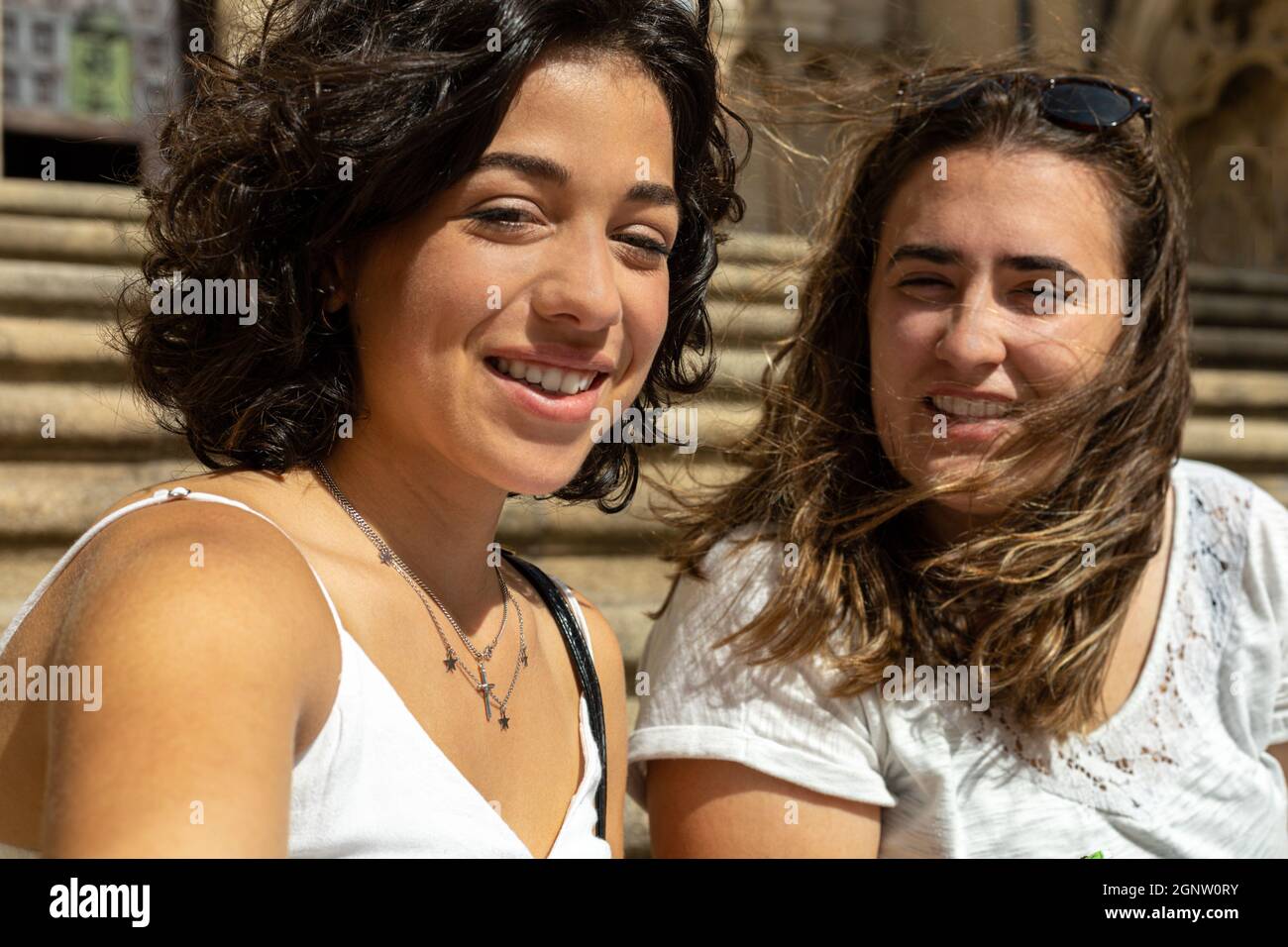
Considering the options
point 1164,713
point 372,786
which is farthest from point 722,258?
point 372,786

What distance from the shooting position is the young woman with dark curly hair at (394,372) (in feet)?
4.31

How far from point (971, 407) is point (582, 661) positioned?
2.38 feet

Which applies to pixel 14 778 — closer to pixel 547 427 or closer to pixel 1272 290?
pixel 547 427

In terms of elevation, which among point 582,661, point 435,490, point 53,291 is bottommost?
point 582,661

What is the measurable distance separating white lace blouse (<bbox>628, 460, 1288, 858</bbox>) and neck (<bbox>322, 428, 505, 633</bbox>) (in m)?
0.48

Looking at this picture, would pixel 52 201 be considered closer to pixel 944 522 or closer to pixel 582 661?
pixel 582 661

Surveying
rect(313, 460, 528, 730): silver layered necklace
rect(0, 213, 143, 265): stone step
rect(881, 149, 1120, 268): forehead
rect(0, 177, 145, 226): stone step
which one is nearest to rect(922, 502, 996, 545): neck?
rect(881, 149, 1120, 268): forehead

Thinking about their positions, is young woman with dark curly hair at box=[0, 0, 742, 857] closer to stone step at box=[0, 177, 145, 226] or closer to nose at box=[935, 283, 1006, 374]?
nose at box=[935, 283, 1006, 374]

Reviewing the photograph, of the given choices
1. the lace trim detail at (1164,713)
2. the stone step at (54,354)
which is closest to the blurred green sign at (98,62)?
the stone step at (54,354)

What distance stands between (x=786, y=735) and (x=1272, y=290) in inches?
203

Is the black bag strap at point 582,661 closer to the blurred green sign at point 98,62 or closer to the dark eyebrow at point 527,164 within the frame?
the dark eyebrow at point 527,164

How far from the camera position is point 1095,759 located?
6.53 feet

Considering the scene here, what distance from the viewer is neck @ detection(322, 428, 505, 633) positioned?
1.61 meters

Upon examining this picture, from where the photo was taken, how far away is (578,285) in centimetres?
149
